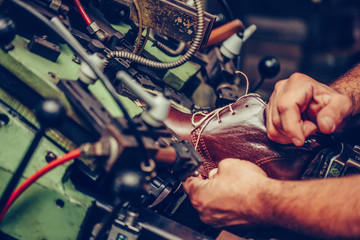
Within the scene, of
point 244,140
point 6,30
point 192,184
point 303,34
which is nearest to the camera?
point 6,30

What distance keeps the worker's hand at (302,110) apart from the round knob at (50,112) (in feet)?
2.21

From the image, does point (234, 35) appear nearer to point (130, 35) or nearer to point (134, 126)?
point (130, 35)

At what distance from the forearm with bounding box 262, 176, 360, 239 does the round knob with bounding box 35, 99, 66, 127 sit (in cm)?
61

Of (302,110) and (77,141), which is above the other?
(302,110)

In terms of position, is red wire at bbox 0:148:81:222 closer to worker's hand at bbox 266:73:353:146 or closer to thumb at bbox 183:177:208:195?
thumb at bbox 183:177:208:195

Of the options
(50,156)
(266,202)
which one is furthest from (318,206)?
(50,156)

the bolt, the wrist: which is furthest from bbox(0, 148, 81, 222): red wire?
the wrist

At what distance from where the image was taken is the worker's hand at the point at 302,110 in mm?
908

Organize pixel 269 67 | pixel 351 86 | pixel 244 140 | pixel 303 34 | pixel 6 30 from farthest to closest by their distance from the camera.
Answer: pixel 303 34 → pixel 269 67 → pixel 351 86 → pixel 244 140 → pixel 6 30

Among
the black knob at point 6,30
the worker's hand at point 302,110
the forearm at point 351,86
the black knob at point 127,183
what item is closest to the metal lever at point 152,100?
the black knob at point 127,183

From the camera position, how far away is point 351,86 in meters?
1.27

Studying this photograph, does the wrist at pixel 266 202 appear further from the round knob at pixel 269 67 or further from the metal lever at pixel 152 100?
the round knob at pixel 269 67

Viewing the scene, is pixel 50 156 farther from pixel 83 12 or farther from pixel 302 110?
pixel 302 110

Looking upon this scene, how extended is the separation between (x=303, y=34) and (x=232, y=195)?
3664 millimetres
